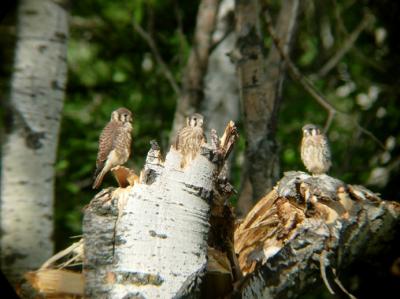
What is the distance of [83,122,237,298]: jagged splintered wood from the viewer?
3.46 metres

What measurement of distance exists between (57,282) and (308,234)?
134 centimetres

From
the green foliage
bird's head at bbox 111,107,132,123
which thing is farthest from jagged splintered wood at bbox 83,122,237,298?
the green foliage

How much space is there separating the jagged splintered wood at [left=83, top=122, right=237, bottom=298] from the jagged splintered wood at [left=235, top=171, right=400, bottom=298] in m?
0.38

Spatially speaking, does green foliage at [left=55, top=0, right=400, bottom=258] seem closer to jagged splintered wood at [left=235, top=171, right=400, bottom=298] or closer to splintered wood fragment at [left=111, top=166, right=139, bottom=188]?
jagged splintered wood at [left=235, top=171, right=400, bottom=298]

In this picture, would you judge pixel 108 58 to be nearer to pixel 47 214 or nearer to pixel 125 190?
pixel 47 214

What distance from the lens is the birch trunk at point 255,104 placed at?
594cm

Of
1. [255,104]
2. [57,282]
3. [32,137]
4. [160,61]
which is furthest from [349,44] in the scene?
[57,282]

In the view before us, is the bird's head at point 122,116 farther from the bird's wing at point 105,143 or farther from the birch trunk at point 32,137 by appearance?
the birch trunk at point 32,137

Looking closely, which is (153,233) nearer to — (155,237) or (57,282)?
(155,237)

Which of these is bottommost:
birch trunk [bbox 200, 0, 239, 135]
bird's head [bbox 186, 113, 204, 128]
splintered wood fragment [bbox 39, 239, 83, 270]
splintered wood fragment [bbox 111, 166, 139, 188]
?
splintered wood fragment [bbox 39, 239, 83, 270]

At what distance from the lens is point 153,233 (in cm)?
350

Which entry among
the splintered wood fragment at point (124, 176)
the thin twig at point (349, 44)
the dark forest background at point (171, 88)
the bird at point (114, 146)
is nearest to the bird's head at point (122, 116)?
the bird at point (114, 146)

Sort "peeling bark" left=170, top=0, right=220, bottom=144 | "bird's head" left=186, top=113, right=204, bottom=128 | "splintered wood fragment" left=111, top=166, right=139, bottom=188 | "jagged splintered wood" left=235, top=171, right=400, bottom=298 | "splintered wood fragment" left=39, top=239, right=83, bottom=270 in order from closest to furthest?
"jagged splintered wood" left=235, top=171, right=400, bottom=298 < "splintered wood fragment" left=111, top=166, right=139, bottom=188 < "splintered wood fragment" left=39, top=239, right=83, bottom=270 < "bird's head" left=186, top=113, right=204, bottom=128 < "peeling bark" left=170, top=0, right=220, bottom=144

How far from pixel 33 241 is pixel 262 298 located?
2.13 m
